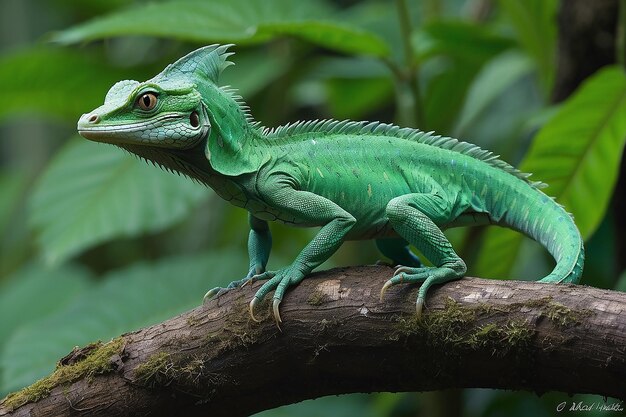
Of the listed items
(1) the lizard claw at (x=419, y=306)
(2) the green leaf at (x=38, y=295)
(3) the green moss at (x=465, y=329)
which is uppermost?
(1) the lizard claw at (x=419, y=306)

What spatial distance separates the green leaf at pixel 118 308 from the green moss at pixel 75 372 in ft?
5.17

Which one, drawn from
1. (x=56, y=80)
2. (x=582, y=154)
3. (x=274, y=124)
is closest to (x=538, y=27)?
(x=582, y=154)

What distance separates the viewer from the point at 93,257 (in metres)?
7.68

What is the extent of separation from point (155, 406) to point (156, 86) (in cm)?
120

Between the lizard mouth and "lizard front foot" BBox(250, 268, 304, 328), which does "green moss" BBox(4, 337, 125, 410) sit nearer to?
"lizard front foot" BBox(250, 268, 304, 328)

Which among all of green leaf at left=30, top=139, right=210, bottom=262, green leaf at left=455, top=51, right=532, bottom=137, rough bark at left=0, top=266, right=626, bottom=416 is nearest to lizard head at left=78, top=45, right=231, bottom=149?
rough bark at left=0, top=266, right=626, bottom=416

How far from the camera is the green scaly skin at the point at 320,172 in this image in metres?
3.00

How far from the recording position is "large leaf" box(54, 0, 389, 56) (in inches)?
169

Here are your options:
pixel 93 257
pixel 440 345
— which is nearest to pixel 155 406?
pixel 440 345

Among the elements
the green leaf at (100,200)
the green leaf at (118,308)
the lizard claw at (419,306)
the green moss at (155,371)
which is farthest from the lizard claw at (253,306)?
the green leaf at (100,200)

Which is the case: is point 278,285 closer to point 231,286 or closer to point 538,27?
point 231,286

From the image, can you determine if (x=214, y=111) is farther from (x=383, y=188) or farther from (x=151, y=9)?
(x=151, y=9)

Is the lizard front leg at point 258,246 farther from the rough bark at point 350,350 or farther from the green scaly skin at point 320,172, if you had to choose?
the rough bark at point 350,350

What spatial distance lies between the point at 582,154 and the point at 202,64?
2.03m
